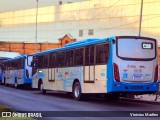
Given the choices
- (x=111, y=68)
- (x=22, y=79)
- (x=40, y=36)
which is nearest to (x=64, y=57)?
(x=111, y=68)

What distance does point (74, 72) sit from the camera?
23859 millimetres

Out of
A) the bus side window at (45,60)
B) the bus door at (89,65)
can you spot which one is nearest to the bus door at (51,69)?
the bus side window at (45,60)

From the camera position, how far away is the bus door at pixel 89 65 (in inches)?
840

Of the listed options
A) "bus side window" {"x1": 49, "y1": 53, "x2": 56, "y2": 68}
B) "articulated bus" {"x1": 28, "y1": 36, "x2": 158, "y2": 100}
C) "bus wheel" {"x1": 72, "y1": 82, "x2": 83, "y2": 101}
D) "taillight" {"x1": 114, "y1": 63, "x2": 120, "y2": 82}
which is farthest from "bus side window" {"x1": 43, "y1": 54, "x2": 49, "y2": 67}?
"taillight" {"x1": 114, "y1": 63, "x2": 120, "y2": 82}

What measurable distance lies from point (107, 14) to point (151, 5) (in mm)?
8856

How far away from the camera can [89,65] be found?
71.3 ft

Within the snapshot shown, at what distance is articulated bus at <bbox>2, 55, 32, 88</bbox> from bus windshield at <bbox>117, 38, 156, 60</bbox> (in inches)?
759

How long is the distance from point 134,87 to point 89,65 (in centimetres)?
310

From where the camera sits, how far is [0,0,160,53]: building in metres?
69.2

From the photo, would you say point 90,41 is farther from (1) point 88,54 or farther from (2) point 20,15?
(2) point 20,15

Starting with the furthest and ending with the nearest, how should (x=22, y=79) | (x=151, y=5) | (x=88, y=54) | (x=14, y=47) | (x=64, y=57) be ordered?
(x=14, y=47) < (x=151, y=5) < (x=22, y=79) < (x=64, y=57) < (x=88, y=54)

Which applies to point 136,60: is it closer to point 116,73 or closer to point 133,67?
point 133,67

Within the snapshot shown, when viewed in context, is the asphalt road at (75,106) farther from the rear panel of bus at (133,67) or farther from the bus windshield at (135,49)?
the bus windshield at (135,49)

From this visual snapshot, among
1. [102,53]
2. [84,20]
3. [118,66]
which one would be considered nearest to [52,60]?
[102,53]
